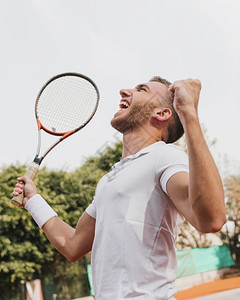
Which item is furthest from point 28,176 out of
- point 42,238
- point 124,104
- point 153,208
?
point 42,238

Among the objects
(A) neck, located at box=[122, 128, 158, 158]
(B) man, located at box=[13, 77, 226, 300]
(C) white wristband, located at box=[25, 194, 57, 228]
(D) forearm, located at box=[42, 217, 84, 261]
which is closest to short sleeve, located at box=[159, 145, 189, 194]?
(B) man, located at box=[13, 77, 226, 300]

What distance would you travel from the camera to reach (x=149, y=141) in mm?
1842

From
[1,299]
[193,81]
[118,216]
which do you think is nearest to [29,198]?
[118,216]

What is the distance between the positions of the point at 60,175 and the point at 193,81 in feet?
51.2

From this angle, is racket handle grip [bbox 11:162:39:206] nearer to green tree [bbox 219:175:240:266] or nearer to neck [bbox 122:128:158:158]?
neck [bbox 122:128:158:158]

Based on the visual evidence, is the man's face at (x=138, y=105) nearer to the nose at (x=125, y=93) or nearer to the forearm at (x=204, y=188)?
the nose at (x=125, y=93)

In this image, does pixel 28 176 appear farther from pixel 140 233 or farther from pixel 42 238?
pixel 42 238

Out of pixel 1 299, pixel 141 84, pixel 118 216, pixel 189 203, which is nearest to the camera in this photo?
pixel 189 203

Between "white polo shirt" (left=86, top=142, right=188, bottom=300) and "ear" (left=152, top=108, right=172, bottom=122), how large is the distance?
1.09 ft

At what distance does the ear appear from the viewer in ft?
6.22

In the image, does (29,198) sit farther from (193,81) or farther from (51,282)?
(51,282)

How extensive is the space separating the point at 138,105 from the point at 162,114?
12cm

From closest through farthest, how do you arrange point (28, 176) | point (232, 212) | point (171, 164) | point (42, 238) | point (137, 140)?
point (171, 164), point (137, 140), point (28, 176), point (42, 238), point (232, 212)

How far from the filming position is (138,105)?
6.34 feet
